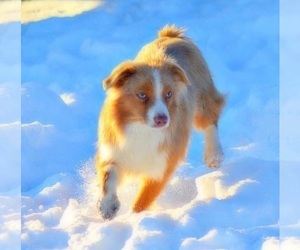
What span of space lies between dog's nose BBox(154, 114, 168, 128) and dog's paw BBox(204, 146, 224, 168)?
342 mm

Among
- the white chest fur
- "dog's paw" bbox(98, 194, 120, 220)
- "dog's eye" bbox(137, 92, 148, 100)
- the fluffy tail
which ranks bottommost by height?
"dog's paw" bbox(98, 194, 120, 220)

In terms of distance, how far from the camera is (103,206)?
2.99 metres

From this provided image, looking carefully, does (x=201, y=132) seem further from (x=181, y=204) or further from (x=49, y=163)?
(x=49, y=163)

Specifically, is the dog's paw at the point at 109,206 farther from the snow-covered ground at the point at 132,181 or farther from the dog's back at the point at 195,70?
the dog's back at the point at 195,70

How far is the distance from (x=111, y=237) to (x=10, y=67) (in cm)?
71

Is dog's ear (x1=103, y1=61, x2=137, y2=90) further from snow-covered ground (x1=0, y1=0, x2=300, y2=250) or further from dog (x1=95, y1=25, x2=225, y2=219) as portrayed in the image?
snow-covered ground (x1=0, y1=0, x2=300, y2=250)

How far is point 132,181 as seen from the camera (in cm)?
308

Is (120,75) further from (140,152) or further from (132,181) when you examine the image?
(132,181)

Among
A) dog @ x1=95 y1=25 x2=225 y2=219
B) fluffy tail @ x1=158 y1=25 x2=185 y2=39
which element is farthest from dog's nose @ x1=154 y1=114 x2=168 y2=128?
fluffy tail @ x1=158 y1=25 x2=185 y2=39

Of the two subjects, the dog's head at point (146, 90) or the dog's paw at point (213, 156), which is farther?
the dog's paw at point (213, 156)

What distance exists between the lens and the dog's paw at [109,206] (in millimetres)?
2984

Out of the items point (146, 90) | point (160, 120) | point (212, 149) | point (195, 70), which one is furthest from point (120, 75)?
point (212, 149)

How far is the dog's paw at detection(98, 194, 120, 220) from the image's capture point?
117 inches

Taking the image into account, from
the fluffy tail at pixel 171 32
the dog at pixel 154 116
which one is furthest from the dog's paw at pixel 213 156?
the fluffy tail at pixel 171 32
